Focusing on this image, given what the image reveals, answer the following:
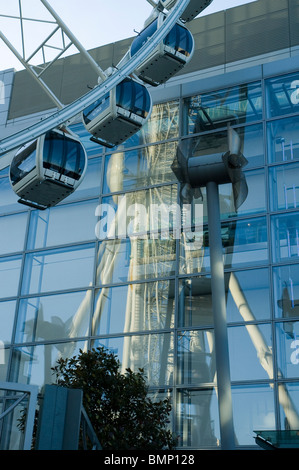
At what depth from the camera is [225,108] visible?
64.7 feet

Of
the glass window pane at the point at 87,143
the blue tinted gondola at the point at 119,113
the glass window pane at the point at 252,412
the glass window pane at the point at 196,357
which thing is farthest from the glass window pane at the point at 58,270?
the glass window pane at the point at 252,412

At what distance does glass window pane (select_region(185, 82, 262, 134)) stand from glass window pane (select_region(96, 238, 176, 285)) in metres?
3.67

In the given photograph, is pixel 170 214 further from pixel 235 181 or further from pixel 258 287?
pixel 235 181

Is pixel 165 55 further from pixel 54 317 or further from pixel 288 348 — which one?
pixel 54 317

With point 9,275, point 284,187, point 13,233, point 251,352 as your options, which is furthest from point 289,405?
point 13,233

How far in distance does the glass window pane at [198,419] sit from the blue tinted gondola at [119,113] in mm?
6404

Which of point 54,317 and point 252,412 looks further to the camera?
point 54,317

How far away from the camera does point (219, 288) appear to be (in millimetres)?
13188

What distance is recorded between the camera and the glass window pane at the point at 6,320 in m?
19.8

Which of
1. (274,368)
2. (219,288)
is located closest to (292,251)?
(274,368)

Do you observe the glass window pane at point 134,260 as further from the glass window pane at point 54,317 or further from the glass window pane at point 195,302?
the glass window pane at point 54,317

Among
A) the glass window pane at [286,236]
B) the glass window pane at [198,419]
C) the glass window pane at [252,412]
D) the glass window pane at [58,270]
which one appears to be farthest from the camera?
the glass window pane at [58,270]

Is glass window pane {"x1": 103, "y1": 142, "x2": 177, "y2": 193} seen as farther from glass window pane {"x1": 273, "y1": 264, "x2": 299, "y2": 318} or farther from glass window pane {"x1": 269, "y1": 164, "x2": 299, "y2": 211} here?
glass window pane {"x1": 273, "y1": 264, "x2": 299, "y2": 318}

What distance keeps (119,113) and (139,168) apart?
546 centimetres
